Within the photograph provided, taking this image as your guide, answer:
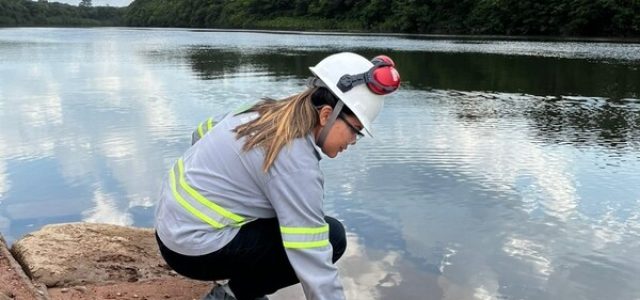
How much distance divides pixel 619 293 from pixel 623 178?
2652mm

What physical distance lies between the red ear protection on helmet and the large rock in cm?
201

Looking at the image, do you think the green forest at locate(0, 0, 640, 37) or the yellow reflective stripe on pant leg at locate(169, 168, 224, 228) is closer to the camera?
the yellow reflective stripe on pant leg at locate(169, 168, 224, 228)

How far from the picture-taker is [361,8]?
275 feet

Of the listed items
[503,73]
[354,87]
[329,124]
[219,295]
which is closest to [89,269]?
[219,295]

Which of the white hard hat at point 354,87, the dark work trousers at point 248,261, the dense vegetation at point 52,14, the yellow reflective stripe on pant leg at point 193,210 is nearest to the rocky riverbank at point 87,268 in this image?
the dark work trousers at point 248,261

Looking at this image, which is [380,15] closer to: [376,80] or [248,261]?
[248,261]

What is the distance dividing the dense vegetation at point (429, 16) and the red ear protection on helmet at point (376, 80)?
52040 mm

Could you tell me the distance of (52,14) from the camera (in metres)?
133

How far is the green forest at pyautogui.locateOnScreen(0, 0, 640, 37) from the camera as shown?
5062 centimetres

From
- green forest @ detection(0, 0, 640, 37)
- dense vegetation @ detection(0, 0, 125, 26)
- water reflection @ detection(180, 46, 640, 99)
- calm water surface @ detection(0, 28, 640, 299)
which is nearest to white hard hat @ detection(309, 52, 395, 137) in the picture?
calm water surface @ detection(0, 28, 640, 299)

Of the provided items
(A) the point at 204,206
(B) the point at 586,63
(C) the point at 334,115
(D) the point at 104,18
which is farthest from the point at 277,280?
(D) the point at 104,18

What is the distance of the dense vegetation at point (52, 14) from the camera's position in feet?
381

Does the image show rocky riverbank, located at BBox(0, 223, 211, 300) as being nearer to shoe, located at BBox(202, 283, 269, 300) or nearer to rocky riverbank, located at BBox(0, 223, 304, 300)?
rocky riverbank, located at BBox(0, 223, 304, 300)

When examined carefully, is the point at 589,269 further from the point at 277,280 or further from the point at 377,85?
the point at 377,85
